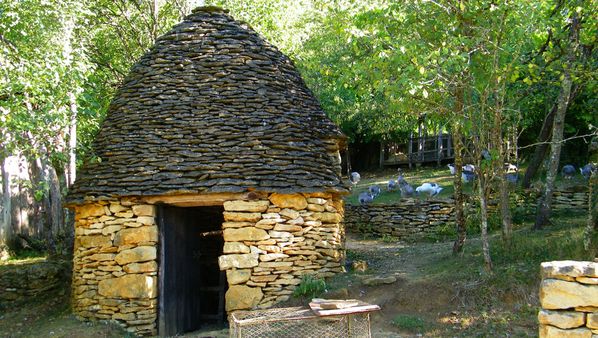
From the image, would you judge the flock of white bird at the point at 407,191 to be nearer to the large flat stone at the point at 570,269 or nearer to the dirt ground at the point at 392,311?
the dirt ground at the point at 392,311

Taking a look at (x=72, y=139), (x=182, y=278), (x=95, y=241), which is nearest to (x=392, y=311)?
(x=182, y=278)

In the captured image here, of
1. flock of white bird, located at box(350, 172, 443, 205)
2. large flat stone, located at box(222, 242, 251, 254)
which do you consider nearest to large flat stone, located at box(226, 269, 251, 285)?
large flat stone, located at box(222, 242, 251, 254)

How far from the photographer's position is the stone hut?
764 cm

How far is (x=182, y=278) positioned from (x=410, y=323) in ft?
12.2

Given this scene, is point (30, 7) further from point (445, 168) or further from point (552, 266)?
point (445, 168)

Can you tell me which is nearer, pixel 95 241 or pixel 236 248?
pixel 236 248

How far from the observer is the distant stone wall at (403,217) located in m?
12.8

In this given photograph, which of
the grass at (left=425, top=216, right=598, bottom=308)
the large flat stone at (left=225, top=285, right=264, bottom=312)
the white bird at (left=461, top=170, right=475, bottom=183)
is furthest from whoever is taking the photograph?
the white bird at (left=461, top=170, right=475, bottom=183)

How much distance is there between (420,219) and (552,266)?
860 centimetres

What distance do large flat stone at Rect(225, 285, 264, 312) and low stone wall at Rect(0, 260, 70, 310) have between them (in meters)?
4.35

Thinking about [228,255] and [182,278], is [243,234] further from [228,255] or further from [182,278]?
[182,278]

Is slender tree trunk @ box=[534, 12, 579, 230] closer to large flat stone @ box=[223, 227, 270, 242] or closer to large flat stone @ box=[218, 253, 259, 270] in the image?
large flat stone @ box=[223, 227, 270, 242]

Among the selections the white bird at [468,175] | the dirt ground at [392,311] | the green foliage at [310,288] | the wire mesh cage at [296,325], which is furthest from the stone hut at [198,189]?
the white bird at [468,175]

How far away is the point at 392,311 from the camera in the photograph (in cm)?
715
